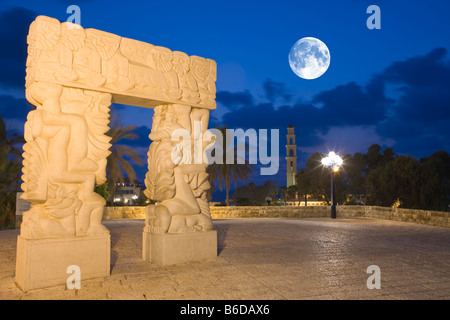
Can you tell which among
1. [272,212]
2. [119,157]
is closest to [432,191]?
[272,212]

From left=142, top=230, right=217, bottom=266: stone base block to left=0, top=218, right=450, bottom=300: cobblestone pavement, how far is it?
17 centimetres

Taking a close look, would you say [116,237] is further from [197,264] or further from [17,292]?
[17,292]

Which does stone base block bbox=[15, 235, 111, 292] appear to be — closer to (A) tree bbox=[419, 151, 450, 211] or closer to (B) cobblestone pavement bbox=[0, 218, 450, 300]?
(B) cobblestone pavement bbox=[0, 218, 450, 300]

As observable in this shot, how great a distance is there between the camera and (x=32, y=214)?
432cm

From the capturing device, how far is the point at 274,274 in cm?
471

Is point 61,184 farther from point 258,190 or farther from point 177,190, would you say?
point 258,190

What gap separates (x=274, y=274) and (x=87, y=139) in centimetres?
315

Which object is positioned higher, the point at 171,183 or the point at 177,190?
the point at 171,183

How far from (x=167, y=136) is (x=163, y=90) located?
2.38 ft

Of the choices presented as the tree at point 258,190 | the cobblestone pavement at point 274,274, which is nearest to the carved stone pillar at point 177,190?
the cobblestone pavement at point 274,274

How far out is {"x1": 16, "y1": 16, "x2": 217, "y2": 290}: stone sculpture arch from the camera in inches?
171

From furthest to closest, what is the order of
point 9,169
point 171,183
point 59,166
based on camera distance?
point 9,169 → point 171,183 → point 59,166

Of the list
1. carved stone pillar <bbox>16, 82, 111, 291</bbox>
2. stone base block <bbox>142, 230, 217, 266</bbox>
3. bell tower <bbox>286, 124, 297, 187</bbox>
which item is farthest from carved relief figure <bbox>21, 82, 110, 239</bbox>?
bell tower <bbox>286, 124, 297, 187</bbox>
